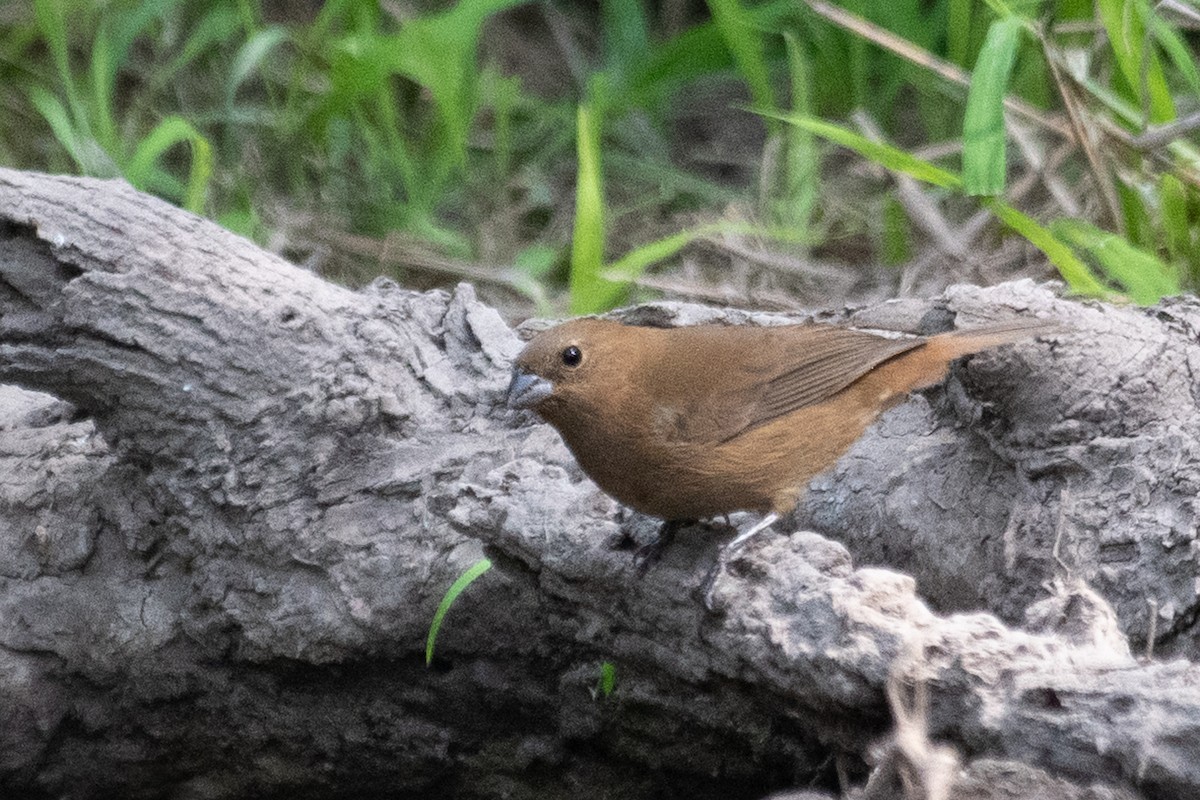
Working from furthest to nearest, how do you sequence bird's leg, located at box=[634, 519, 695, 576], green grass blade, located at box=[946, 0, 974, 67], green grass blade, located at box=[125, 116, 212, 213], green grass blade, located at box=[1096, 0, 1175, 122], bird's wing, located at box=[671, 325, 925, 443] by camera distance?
green grass blade, located at box=[946, 0, 974, 67]
green grass blade, located at box=[125, 116, 212, 213]
green grass blade, located at box=[1096, 0, 1175, 122]
bird's wing, located at box=[671, 325, 925, 443]
bird's leg, located at box=[634, 519, 695, 576]

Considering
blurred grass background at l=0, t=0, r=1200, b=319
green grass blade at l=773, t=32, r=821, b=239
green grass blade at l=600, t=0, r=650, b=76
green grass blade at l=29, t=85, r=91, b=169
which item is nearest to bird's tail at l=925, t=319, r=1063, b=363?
blurred grass background at l=0, t=0, r=1200, b=319

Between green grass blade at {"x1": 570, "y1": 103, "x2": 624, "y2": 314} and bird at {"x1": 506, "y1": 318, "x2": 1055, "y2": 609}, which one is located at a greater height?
green grass blade at {"x1": 570, "y1": 103, "x2": 624, "y2": 314}

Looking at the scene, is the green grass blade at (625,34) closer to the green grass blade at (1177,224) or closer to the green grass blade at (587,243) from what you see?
the green grass blade at (587,243)

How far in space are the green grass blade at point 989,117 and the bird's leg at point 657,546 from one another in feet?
4.35

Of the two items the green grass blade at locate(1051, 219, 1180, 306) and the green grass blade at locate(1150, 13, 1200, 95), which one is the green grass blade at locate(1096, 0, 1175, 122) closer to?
the green grass blade at locate(1150, 13, 1200, 95)

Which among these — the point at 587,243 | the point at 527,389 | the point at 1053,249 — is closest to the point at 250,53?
the point at 587,243

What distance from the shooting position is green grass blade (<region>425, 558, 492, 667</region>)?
10.6 ft

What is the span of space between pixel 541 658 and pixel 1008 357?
1172 millimetres

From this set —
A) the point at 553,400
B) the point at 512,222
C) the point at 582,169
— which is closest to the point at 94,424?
the point at 553,400

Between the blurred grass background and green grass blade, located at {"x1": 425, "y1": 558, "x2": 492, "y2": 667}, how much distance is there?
1.56 metres

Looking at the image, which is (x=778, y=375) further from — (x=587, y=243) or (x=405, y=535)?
(x=587, y=243)

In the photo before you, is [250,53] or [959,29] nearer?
[959,29]

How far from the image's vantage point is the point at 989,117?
424 centimetres

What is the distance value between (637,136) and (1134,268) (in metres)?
2.67
